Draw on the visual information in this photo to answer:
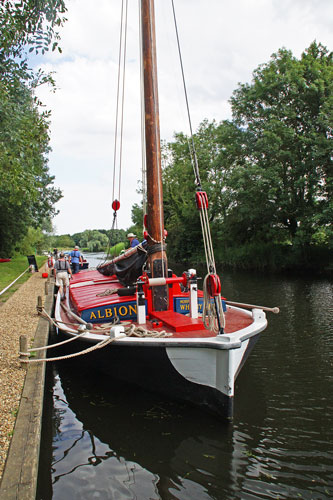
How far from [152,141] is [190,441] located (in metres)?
5.28

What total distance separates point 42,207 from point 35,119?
24.4 metres

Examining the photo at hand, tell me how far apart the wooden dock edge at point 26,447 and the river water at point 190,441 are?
0.69 metres

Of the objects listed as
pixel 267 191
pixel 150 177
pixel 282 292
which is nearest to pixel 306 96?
pixel 267 191

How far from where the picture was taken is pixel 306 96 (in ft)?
78.3

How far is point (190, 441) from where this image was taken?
4.70 metres

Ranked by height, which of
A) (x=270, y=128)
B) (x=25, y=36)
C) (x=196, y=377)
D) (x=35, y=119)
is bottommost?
(x=196, y=377)

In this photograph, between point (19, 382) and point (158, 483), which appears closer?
point (158, 483)

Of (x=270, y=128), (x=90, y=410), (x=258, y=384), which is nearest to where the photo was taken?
(x=90, y=410)

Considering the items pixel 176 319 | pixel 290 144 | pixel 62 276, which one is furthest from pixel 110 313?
pixel 290 144

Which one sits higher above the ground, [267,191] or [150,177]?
[267,191]

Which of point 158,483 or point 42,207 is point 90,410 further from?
point 42,207

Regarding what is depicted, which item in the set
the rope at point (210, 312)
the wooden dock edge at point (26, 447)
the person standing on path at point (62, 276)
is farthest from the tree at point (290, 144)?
the wooden dock edge at point (26, 447)

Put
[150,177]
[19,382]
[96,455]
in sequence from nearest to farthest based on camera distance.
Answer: [96,455]
[19,382]
[150,177]

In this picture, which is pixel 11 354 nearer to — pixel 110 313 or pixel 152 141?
pixel 110 313
